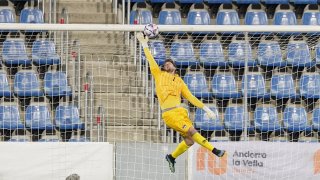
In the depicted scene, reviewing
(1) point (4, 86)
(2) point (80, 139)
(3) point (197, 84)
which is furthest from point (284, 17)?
(1) point (4, 86)

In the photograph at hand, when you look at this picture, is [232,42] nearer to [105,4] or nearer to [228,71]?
[228,71]

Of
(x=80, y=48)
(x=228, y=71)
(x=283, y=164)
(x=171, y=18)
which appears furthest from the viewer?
(x=171, y=18)

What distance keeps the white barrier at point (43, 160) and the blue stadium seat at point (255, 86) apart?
2.91 m

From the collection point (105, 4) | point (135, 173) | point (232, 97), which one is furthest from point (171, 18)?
point (135, 173)

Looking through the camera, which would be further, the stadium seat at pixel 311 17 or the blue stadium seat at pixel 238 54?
the stadium seat at pixel 311 17

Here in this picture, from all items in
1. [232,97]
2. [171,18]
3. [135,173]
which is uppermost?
[171,18]

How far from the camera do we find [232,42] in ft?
49.3

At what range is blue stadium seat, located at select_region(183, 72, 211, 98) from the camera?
14359 mm

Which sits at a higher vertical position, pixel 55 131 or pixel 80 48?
pixel 80 48

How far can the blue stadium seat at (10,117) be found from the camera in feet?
45.5

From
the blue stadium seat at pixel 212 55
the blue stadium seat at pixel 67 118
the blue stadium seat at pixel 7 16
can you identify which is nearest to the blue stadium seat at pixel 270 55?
the blue stadium seat at pixel 212 55

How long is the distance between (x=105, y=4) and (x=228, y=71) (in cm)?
285

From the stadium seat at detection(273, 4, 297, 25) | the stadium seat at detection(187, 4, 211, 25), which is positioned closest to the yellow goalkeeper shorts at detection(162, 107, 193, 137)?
the stadium seat at detection(187, 4, 211, 25)

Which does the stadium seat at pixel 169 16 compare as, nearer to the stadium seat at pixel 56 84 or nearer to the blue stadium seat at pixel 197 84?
the blue stadium seat at pixel 197 84
